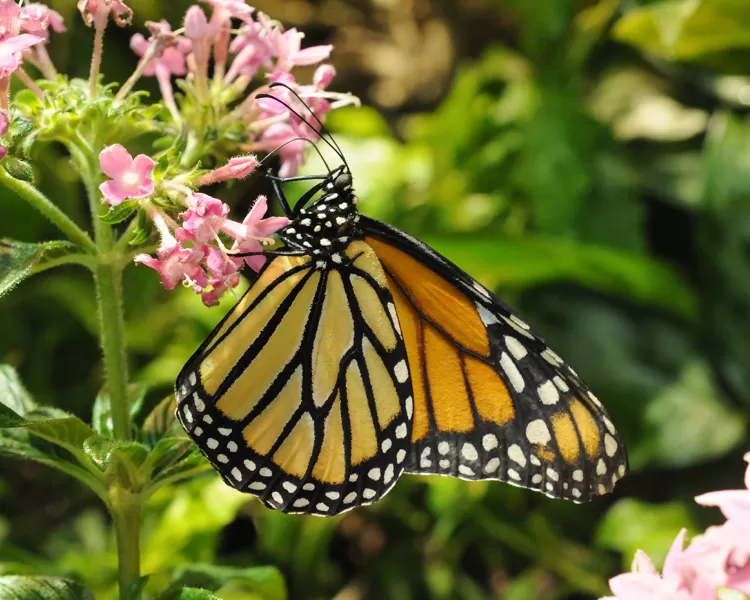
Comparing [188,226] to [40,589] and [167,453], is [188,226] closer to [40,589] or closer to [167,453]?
[167,453]

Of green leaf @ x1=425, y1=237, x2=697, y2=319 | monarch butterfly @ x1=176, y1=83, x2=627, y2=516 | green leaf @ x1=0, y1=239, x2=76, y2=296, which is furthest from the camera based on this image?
green leaf @ x1=425, y1=237, x2=697, y2=319

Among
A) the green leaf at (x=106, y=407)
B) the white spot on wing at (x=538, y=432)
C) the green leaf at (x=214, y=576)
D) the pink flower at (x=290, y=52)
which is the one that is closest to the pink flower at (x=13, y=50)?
the pink flower at (x=290, y=52)

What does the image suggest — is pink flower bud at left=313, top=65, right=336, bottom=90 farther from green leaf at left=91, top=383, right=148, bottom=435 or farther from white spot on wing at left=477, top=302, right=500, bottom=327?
green leaf at left=91, top=383, right=148, bottom=435

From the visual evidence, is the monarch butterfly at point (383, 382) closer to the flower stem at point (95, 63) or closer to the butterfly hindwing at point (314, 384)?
the butterfly hindwing at point (314, 384)

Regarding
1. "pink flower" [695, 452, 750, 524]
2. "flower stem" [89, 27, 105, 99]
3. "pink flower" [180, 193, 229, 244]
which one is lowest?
"pink flower" [695, 452, 750, 524]

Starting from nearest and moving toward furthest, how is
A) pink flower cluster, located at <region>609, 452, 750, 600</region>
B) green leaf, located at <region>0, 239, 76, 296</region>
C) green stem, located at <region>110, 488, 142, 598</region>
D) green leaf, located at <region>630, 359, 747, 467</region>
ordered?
pink flower cluster, located at <region>609, 452, 750, 600</region>
green leaf, located at <region>0, 239, 76, 296</region>
green stem, located at <region>110, 488, 142, 598</region>
green leaf, located at <region>630, 359, 747, 467</region>

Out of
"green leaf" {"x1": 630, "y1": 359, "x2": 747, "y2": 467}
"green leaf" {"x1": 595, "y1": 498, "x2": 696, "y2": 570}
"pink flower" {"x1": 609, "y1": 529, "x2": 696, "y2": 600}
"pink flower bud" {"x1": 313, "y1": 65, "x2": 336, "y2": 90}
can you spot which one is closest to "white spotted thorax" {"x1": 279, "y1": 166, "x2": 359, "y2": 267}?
"pink flower bud" {"x1": 313, "y1": 65, "x2": 336, "y2": 90}
